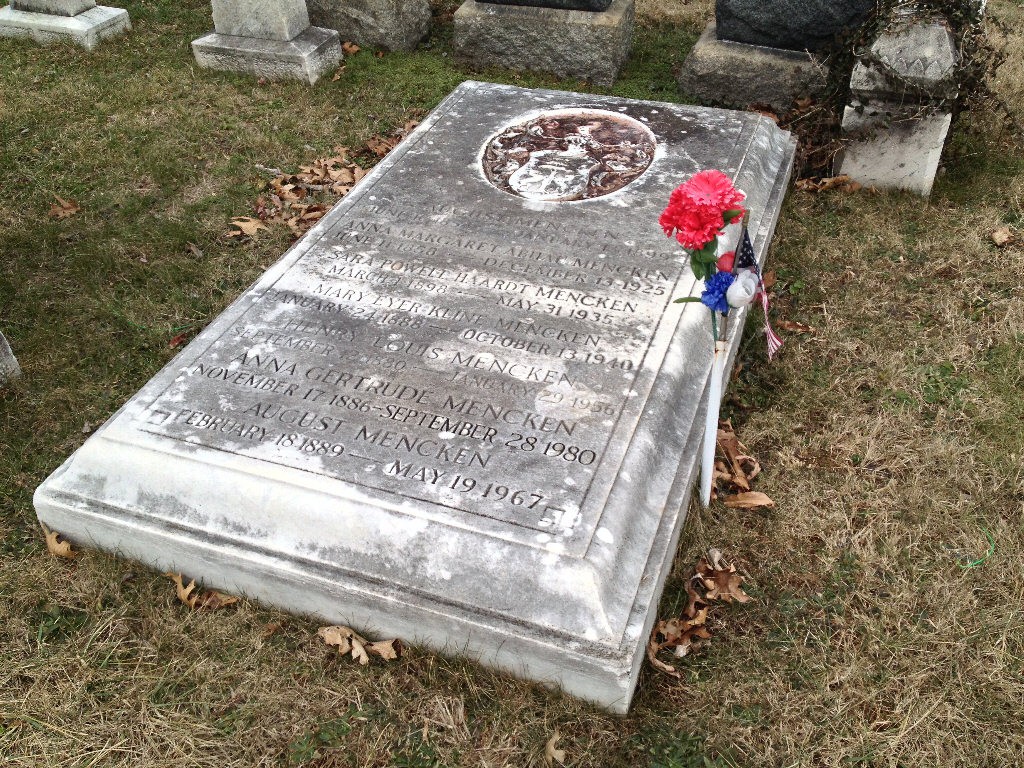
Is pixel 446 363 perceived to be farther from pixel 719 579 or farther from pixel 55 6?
pixel 55 6

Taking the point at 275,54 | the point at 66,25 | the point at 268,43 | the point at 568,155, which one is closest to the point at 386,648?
the point at 568,155

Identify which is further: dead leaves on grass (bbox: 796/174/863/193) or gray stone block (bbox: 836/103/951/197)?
dead leaves on grass (bbox: 796/174/863/193)

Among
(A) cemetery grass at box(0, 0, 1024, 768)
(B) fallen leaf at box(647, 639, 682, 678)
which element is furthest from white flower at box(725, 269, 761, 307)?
(B) fallen leaf at box(647, 639, 682, 678)

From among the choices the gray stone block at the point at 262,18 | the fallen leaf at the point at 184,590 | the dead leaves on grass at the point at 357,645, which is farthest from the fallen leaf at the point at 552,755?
the gray stone block at the point at 262,18

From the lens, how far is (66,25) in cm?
699

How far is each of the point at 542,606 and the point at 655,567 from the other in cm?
41

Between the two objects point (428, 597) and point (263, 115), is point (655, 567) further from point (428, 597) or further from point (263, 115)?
point (263, 115)

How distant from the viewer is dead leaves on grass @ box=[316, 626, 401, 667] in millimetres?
2775

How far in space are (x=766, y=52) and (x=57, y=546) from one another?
5.18 metres

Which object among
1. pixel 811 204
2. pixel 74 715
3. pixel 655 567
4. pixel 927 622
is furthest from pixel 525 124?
pixel 74 715

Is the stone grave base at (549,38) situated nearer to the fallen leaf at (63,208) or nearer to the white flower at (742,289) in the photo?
the fallen leaf at (63,208)

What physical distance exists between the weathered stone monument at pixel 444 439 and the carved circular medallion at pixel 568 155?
186 millimetres

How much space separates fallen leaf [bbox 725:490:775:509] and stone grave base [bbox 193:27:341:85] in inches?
187

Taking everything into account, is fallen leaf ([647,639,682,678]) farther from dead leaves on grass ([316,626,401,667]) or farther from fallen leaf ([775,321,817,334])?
fallen leaf ([775,321,817,334])
